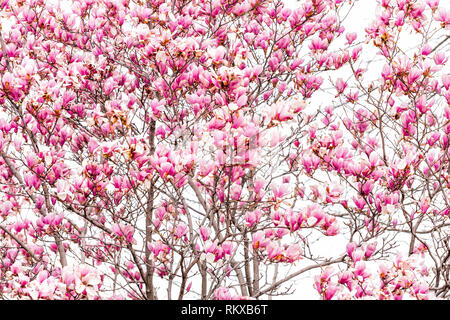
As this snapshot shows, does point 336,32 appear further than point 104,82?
Yes

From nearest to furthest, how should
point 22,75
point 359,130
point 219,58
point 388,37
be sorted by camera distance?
point 219,58
point 22,75
point 388,37
point 359,130

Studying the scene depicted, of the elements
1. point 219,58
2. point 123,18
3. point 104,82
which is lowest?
point 219,58

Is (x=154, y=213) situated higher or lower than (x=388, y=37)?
lower

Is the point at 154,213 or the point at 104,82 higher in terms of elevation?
the point at 104,82

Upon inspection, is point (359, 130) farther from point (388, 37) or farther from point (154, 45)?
point (154, 45)

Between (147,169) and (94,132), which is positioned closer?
(147,169)

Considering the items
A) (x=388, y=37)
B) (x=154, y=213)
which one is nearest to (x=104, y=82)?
(x=154, y=213)

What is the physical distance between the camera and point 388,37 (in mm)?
3406

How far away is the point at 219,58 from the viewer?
2.89 meters

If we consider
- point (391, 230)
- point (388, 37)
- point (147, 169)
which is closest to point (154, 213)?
point (147, 169)
